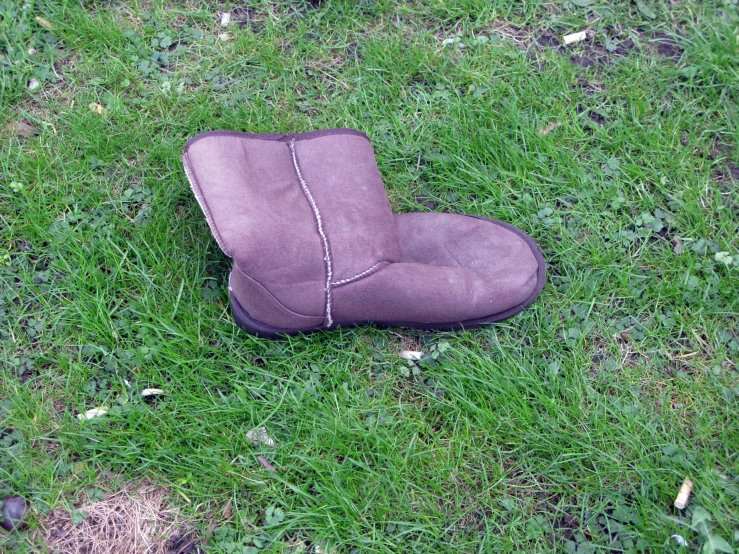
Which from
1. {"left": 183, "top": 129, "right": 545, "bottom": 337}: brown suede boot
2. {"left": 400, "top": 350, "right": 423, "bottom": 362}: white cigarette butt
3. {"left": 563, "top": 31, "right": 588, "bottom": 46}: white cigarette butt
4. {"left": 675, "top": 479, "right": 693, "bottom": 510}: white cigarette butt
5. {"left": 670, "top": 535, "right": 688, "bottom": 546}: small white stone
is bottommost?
{"left": 670, "top": 535, "right": 688, "bottom": 546}: small white stone

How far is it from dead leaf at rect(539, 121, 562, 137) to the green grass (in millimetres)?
45

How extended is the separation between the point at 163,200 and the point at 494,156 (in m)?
1.30

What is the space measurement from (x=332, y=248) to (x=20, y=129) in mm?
1460

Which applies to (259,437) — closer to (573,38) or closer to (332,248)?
(332,248)

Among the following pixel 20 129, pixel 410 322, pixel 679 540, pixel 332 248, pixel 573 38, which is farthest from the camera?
pixel 573 38

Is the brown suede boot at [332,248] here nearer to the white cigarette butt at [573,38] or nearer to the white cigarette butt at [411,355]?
the white cigarette butt at [411,355]

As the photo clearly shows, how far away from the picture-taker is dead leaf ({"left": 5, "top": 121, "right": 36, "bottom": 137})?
260 cm

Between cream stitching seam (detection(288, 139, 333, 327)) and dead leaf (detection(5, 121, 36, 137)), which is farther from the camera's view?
dead leaf (detection(5, 121, 36, 137))

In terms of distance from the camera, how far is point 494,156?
2.57 meters

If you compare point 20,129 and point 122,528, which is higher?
point 20,129

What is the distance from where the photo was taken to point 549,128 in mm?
2633

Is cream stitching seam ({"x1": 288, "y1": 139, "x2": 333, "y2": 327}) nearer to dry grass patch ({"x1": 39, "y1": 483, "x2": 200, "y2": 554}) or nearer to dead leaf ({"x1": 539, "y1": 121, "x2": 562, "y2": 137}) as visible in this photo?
dry grass patch ({"x1": 39, "y1": 483, "x2": 200, "y2": 554})

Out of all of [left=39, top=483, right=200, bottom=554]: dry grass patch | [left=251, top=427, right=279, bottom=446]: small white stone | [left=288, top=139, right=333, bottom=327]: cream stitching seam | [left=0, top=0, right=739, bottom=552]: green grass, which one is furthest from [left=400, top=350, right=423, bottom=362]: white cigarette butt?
[left=39, top=483, right=200, bottom=554]: dry grass patch

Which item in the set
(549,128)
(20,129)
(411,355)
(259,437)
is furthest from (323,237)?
(20,129)
